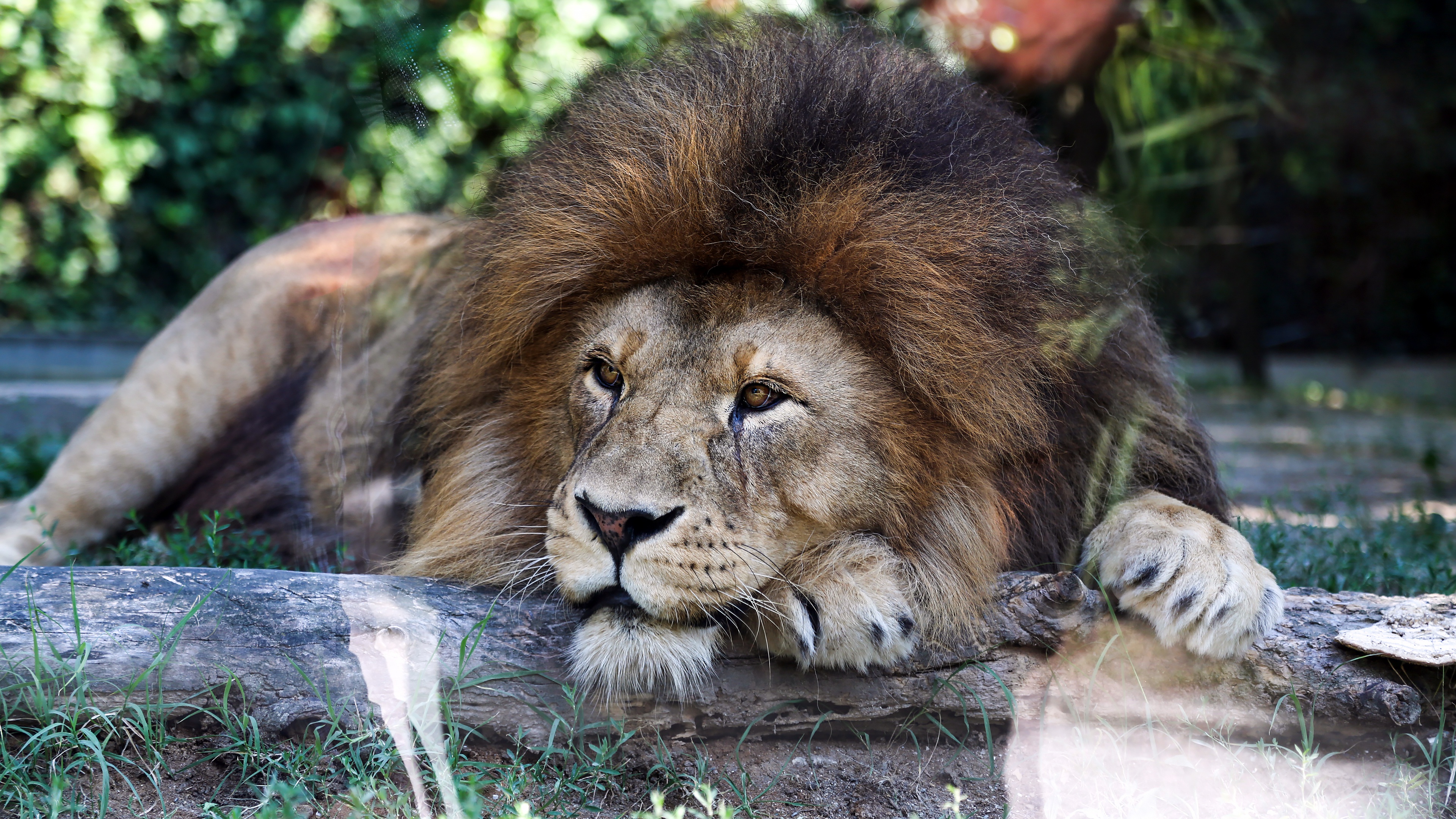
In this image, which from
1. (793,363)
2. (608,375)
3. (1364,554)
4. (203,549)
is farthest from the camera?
(1364,554)

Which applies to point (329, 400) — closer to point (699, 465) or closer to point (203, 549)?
point (203, 549)

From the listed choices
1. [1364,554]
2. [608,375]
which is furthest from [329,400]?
[1364,554]

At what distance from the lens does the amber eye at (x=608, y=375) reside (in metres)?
2.38

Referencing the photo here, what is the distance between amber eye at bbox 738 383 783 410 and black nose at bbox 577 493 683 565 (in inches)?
12.2

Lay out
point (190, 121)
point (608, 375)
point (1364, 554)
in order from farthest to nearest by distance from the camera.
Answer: point (190, 121) → point (1364, 554) → point (608, 375)

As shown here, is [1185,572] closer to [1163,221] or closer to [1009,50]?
[1009,50]

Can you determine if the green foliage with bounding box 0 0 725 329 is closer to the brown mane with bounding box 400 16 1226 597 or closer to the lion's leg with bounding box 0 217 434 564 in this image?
the lion's leg with bounding box 0 217 434 564

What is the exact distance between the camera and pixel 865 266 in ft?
7.32

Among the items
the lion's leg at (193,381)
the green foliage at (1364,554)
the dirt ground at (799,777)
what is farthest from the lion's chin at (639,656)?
the lion's leg at (193,381)

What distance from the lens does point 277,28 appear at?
7.04 meters

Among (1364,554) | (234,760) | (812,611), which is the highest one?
(812,611)

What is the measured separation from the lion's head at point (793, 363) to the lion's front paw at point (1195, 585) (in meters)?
0.24

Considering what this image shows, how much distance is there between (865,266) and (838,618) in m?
0.69

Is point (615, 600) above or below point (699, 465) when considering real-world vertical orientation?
below
